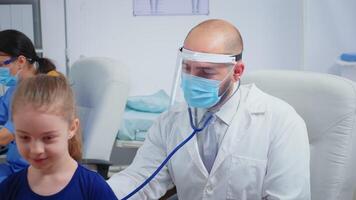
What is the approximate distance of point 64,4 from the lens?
2781 millimetres

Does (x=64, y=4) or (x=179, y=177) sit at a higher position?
(x=64, y=4)

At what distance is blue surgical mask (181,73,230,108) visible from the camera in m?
1.26

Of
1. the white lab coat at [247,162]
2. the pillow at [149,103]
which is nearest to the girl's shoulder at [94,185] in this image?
the white lab coat at [247,162]

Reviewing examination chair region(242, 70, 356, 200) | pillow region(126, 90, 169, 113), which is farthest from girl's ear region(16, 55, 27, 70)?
examination chair region(242, 70, 356, 200)

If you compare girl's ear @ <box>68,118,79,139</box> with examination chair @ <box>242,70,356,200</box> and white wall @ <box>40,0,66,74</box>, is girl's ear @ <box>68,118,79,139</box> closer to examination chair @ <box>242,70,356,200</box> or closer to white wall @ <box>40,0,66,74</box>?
examination chair @ <box>242,70,356,200</box>

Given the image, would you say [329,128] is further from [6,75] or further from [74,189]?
[6,75]

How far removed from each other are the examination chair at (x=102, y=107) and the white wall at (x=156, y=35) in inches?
32.7

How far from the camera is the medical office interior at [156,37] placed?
7.68 ft

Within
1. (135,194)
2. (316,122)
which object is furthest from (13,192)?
(316,122)

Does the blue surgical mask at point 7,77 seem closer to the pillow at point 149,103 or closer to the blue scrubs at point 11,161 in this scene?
the blue scrubs at point 11,161

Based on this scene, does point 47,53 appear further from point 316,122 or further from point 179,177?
point 316,122

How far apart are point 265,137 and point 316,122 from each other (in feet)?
0.63

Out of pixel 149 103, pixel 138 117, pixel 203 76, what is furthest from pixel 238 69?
pixel 149 103

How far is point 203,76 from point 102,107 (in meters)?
0.70
